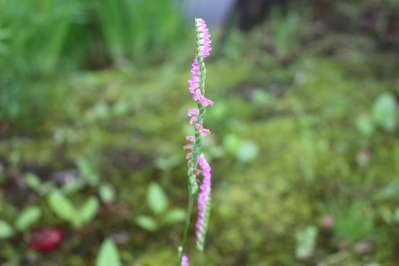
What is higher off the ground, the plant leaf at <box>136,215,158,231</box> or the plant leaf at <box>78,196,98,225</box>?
the plant leaf at <box>78,196,98,225</box>

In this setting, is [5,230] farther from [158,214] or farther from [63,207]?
[158,214]

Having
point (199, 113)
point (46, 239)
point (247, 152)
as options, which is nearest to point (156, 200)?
point (46, 239)

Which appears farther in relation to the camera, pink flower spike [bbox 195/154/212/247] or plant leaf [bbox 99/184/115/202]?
plant leaf [bbox 99/184/115/202]

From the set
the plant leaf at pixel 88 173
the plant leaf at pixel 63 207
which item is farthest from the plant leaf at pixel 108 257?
the plant leaf at pixel 88 173

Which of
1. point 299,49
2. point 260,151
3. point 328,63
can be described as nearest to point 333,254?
point 260,151

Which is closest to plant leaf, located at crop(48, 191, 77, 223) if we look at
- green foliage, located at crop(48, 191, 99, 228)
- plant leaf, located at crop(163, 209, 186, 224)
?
green foliage, located at crop(48, 191, 99, 228)

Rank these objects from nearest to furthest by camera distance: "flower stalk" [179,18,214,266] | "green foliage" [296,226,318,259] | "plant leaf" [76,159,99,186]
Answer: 1. "flower stalk" [179,18,214,266]
2. "green foliage" [296,226,318,259]
3. "plant leaf" [76,159,99,186]

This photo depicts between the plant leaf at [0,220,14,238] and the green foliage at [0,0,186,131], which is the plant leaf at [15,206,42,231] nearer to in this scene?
the plant leaf at [0,220,14,238]
